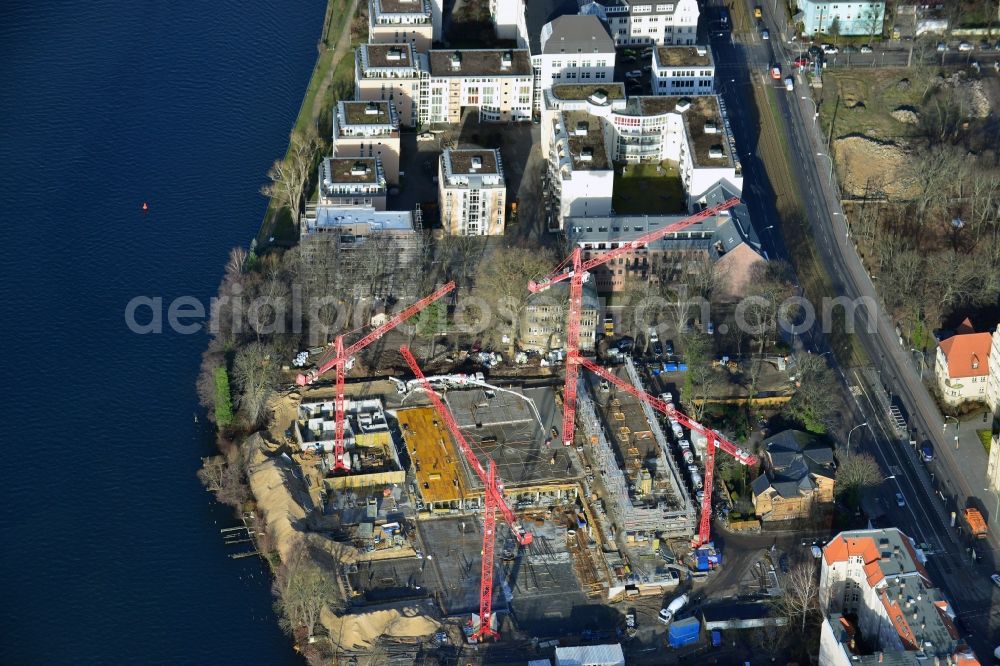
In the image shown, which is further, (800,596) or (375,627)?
(375,627)

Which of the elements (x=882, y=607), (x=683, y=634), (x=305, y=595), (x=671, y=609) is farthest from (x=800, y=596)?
(x=305, y=595)

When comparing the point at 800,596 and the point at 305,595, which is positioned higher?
the point at 305,595

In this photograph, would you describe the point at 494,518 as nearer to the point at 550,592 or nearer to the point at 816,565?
the point at 550,592

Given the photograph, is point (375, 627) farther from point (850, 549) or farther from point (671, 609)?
point (850, 549)

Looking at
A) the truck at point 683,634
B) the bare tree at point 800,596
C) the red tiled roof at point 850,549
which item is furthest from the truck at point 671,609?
the red tiled roof at point 850,549

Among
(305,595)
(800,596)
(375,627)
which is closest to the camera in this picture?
(800,596)

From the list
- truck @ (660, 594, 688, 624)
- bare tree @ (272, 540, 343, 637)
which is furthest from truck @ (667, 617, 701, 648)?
bare tree @ (272, 540, 343, 637)

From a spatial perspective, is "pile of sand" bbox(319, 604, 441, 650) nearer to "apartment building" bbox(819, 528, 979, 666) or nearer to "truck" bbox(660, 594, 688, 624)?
"truck" bbox(660, 594, 688, 624)

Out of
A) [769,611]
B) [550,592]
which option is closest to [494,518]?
[550,592]
